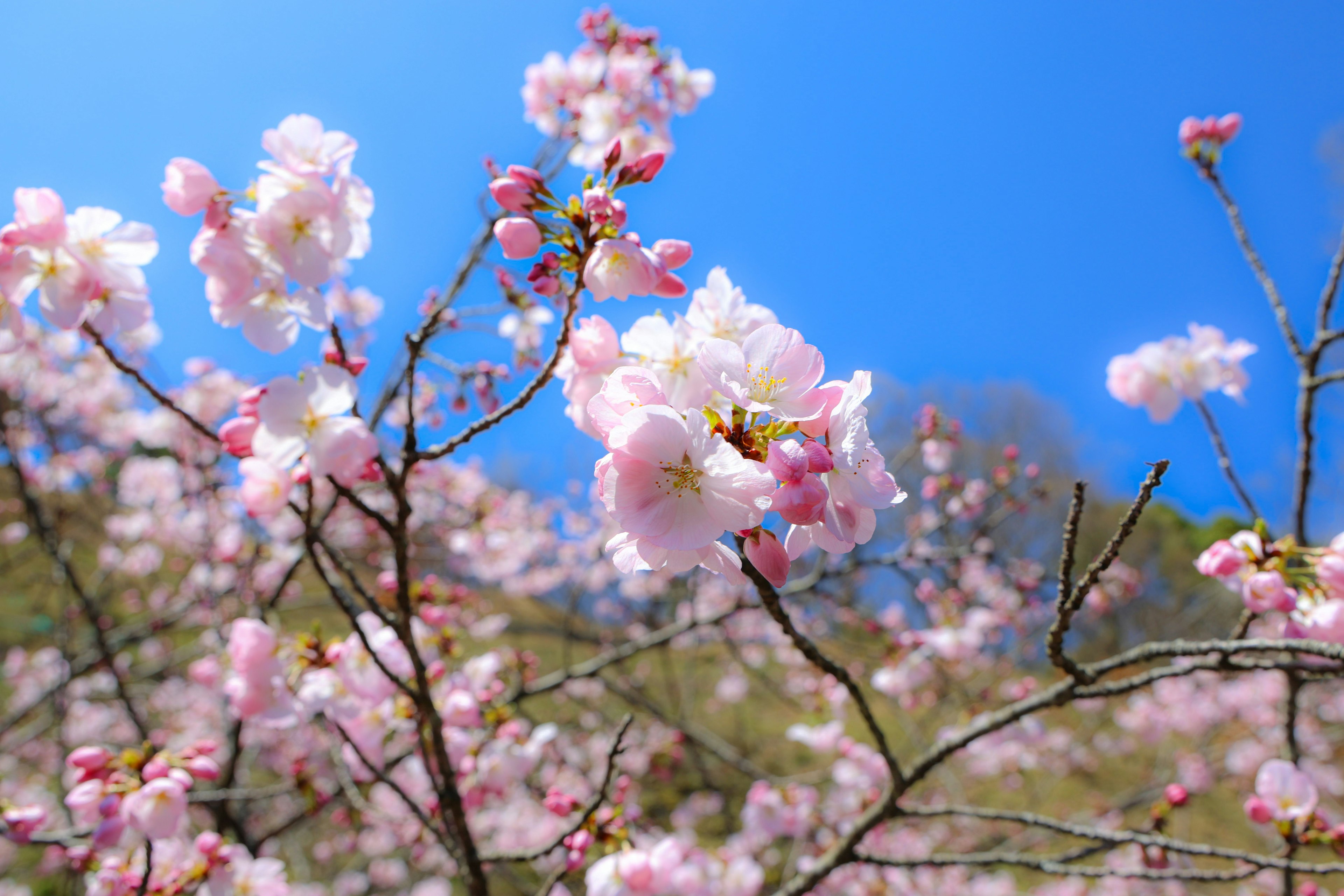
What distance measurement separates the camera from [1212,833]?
6844 mm

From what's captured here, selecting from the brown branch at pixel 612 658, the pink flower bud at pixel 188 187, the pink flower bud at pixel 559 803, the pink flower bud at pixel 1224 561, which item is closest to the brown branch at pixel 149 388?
the pink flower bud at pixel 188 187

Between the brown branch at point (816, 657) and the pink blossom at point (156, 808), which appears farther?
the pink blossom at point (156, 808)

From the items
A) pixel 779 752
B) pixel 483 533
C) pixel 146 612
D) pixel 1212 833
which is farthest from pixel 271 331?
pixel 1212 833

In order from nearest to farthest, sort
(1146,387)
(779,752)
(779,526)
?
(779,526) < (1146,387) < (779,752)

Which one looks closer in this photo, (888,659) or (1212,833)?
(888,659)

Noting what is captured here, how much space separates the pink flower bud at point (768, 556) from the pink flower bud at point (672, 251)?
45 cm

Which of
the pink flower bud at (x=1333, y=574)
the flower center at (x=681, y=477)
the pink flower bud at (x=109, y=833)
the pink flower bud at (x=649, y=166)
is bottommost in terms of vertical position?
the pink flower bud at (x=109, y=833)

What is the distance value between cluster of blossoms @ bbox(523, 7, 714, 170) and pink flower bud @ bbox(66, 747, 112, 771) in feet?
7.97

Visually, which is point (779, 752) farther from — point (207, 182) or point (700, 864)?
point (207, 182)

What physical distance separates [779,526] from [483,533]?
415cm

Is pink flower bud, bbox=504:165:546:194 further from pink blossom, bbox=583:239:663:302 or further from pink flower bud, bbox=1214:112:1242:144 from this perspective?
pink flower bud, bbox=1214:112:1242:144

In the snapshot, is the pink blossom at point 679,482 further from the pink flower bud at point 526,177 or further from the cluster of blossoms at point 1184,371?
the cluster of blossoms at point 1184,371

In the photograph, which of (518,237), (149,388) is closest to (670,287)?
(518,237)

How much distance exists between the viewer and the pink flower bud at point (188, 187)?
39.9 inches
